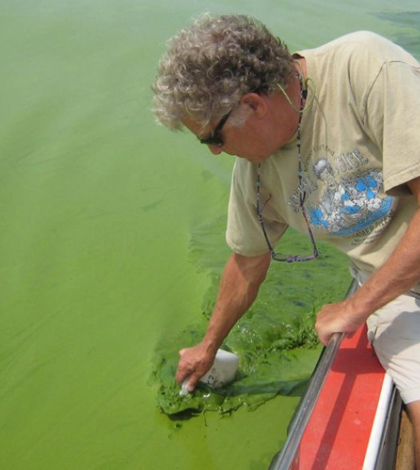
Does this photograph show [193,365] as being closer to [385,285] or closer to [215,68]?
[385,285]

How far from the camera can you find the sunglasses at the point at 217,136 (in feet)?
4.95

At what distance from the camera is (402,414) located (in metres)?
1.70

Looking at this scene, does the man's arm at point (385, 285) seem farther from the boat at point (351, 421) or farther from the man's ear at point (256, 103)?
the man's ear at point (256, 103)

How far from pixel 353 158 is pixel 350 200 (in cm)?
12

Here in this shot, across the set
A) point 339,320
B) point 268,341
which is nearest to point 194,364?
point 268,341

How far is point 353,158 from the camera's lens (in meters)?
1.61

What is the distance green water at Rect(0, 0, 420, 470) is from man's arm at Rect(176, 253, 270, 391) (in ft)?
1.06

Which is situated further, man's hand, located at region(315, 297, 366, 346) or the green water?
the green water

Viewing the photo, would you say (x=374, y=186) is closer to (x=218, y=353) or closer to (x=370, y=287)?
(x=370, y=287)

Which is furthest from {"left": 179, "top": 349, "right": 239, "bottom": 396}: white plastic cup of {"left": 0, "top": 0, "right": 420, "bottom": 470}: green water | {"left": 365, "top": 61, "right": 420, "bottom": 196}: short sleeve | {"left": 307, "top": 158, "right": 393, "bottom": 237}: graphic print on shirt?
{"left": 365, "top": 61, "right": 420, "bottom": 196}: short sleeve

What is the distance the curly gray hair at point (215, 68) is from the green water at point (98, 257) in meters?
1.23

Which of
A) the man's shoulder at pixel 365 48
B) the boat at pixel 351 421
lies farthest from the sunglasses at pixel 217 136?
the boat at pixel 351 421

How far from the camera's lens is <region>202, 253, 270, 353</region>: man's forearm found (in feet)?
6.70

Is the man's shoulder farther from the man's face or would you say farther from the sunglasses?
the sunglasses
